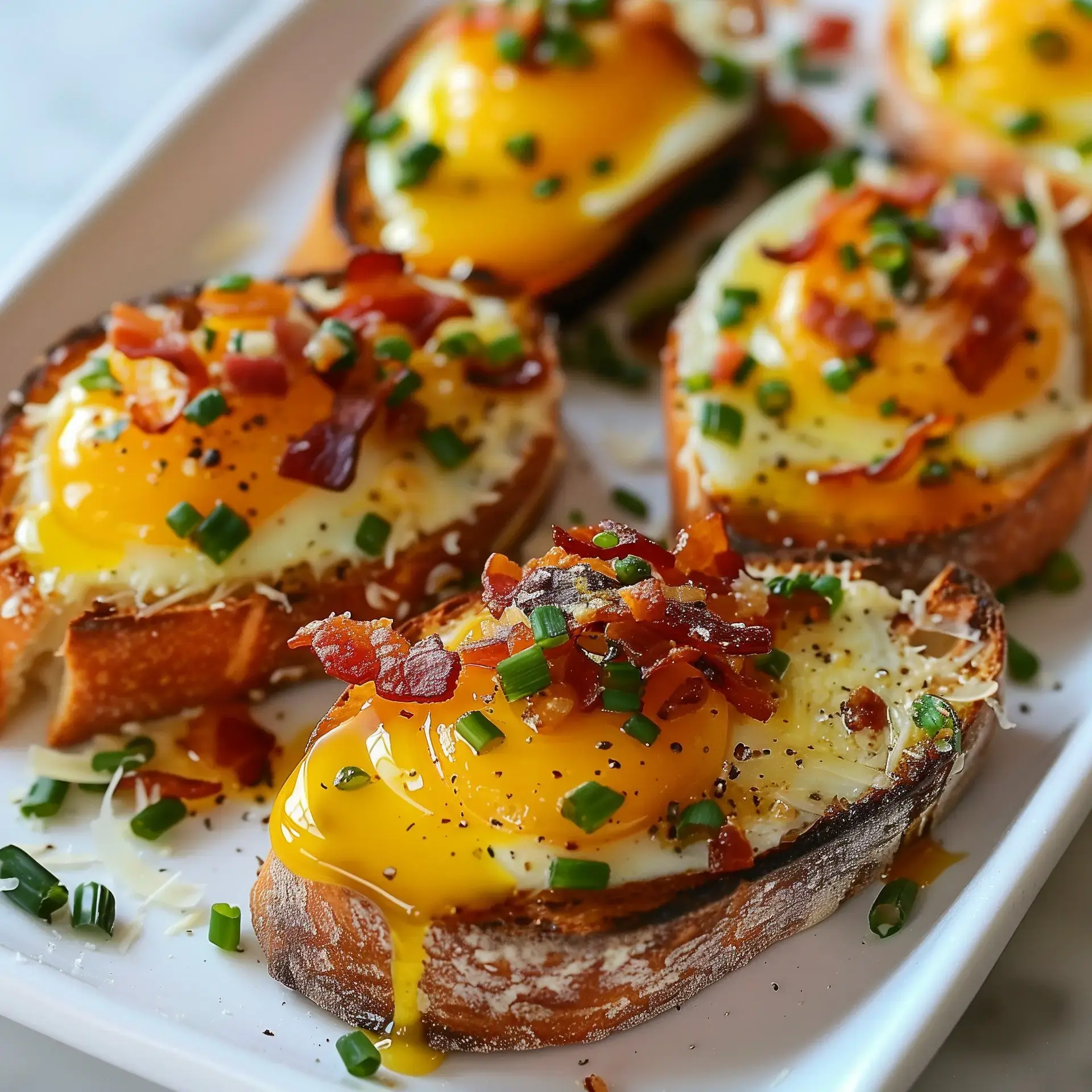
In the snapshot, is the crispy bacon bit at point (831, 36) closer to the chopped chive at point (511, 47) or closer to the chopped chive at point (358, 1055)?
the chopped chive at point (511, 47)

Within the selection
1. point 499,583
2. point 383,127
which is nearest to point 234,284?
point 383,127

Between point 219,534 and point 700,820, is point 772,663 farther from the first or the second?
point 219,534

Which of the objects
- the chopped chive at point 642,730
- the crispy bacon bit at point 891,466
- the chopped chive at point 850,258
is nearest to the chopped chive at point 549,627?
the chopped chive at point 642,730

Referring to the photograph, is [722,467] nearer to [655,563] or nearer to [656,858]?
[655,563]

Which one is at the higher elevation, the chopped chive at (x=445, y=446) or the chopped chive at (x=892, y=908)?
the chopped chive at (x=445, y=446)

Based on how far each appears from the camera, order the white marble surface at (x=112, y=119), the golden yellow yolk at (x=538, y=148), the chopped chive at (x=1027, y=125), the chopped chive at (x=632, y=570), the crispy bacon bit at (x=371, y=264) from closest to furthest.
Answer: the chopped chive at (x=632, y=570) < the white marble surface at (x=112, y=119) < the crispy bacon bit at (x=371, y=264) < the golden yellow yolk at (x=538, y=148) < the chopped chive at (x=1027, y=125)

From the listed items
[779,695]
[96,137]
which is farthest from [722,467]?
[96,137]
